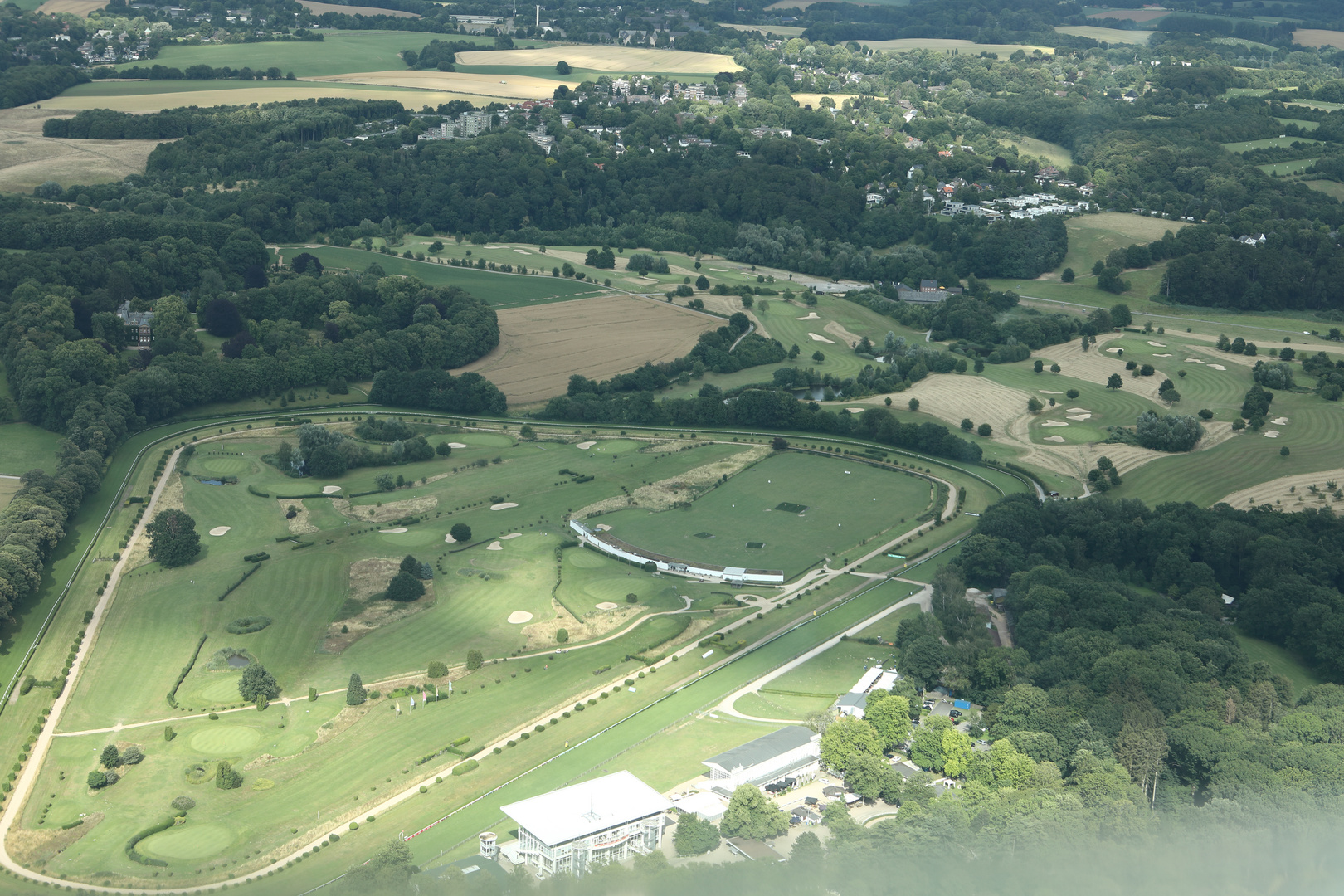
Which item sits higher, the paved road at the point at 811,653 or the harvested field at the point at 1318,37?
the harvested field at the point at 1318,37

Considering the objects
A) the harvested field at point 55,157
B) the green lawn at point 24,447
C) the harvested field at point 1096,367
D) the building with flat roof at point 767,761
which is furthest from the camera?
the harvested field at point 55,157

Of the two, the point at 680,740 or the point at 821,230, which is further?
the point at 821,230

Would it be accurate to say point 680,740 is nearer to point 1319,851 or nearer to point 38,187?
point 1319,851

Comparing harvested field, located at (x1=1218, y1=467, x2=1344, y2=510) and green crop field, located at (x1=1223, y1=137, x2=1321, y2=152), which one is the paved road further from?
green crop field, located at (x1=1223, y1=137, x2=1321, y2=152)

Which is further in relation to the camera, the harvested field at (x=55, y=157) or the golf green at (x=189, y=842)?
the harvested field at (x=55, y=157)

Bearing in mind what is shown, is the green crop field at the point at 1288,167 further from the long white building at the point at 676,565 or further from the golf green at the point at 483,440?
the long white building at the point at 676,565

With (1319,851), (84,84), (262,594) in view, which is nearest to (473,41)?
(84,84)

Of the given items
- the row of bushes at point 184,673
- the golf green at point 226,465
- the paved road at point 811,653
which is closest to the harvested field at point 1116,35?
the paved road at point 811,653

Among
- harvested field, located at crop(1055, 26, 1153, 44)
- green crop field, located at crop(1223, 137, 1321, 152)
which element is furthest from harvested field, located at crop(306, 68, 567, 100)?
harvested field, located at crop(1055, 26, 1153, 44)
